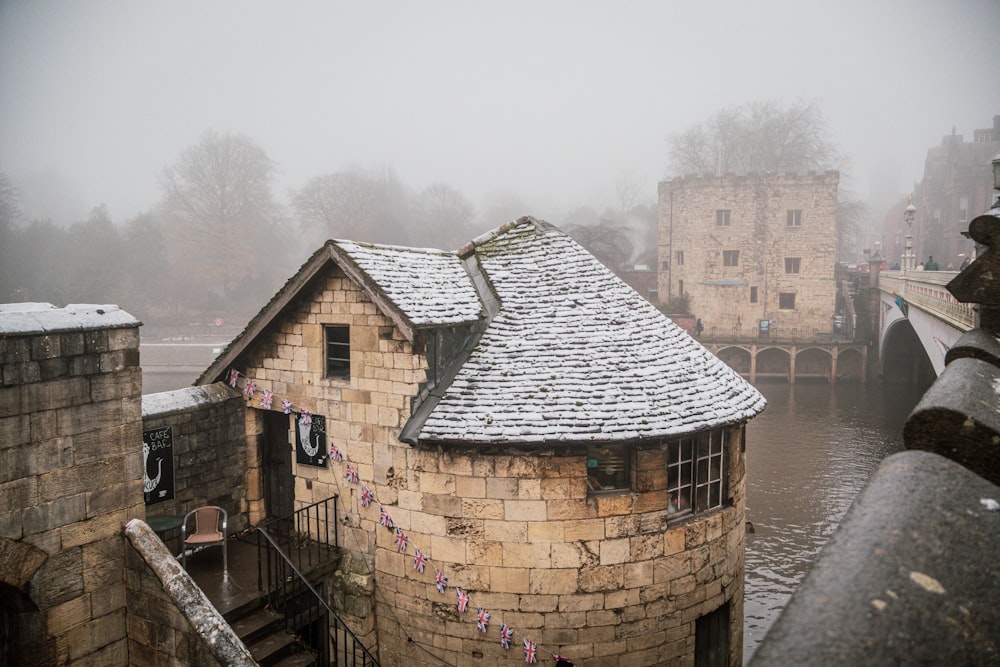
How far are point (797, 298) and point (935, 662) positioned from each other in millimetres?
47528

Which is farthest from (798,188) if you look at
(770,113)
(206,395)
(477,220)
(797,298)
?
(206,395)

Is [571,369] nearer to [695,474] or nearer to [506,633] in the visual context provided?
[695,474]

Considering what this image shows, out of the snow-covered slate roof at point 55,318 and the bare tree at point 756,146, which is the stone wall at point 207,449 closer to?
the snow-covered slate roof at point 55,318

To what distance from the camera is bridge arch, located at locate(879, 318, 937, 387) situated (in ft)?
120

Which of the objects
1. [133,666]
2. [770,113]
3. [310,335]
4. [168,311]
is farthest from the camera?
[770,113]

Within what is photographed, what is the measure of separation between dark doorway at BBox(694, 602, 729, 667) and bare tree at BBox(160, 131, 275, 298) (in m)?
46.3

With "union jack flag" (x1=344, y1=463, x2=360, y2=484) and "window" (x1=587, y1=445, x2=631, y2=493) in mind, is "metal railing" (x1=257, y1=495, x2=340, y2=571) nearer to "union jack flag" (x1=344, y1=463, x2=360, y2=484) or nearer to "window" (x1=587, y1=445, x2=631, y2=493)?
"union jack flag" (x1=344, y1=463, x2=360, y2=484)

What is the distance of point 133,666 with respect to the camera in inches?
268

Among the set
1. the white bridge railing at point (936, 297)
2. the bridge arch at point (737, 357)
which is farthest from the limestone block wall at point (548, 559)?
the bridge arch at point (737, 357)

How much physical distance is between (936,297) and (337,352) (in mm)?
14727

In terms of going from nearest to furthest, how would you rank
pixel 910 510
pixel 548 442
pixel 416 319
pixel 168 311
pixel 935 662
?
pixel 935 662 < pixel 910 510 < pixel 548 442 < pixel 416 319 < pixel 168 311

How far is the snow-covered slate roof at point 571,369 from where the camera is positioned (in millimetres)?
8570

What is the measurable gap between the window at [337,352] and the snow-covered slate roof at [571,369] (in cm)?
185

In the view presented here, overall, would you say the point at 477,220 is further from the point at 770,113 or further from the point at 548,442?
the point at 548,442
